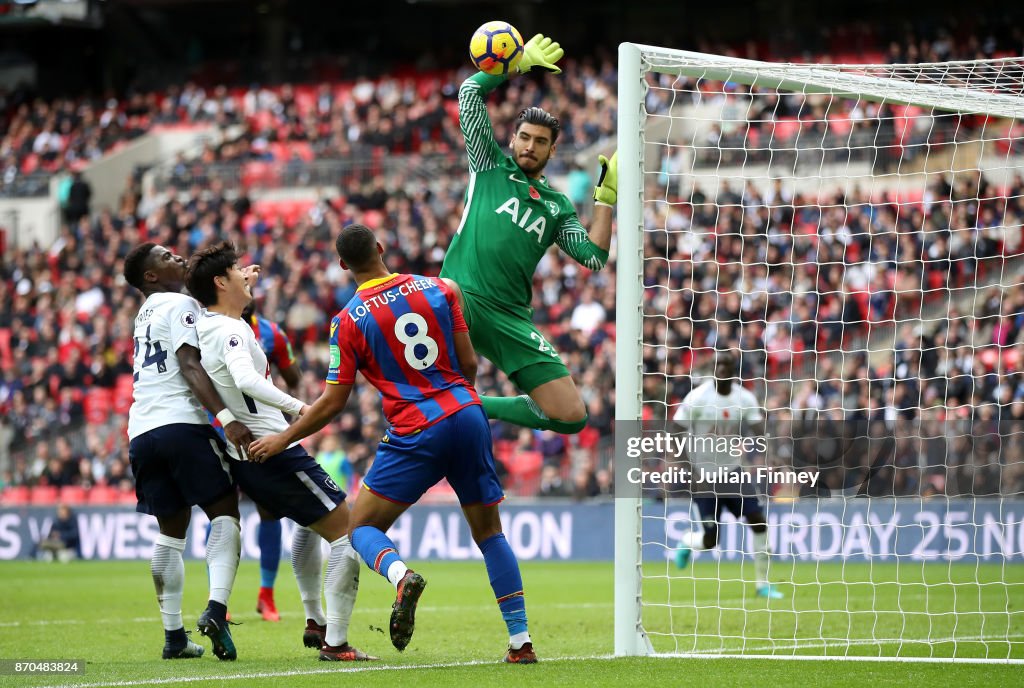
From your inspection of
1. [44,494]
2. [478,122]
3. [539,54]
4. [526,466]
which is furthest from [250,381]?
[44,494]

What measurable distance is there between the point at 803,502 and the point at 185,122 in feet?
69.8

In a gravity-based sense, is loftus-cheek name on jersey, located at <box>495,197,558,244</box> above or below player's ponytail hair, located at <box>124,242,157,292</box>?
above

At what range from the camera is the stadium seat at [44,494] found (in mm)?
21234

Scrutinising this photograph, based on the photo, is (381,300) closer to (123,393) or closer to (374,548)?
(374,548)

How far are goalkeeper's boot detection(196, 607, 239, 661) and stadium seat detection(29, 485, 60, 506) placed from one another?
15491mm

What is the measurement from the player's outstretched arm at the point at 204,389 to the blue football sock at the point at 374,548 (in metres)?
0.98

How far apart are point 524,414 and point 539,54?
6.75 ft

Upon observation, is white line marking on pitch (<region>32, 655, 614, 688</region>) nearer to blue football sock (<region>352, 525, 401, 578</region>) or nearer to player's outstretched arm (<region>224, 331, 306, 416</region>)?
blue football sock (<region>352, 525, 401, 578</region>)

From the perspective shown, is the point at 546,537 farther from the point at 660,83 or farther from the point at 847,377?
the point at 660,83

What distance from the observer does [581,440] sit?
20.0 meters

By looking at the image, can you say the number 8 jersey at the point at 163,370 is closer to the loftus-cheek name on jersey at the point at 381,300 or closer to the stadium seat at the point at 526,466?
the loftus-cheek name on jersey at the point at 381,300

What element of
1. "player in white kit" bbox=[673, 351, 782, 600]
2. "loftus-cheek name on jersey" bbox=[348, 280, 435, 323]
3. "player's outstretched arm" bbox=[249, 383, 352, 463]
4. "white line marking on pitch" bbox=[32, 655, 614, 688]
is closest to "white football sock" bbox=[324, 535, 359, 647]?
"white line marking on pitch" bbox=[32, 655, 614, 688]

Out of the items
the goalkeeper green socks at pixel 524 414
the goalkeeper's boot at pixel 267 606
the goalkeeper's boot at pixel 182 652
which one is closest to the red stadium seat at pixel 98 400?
the goalkeeper's boot at pixel 267 606

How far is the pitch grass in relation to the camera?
6.03 metres
